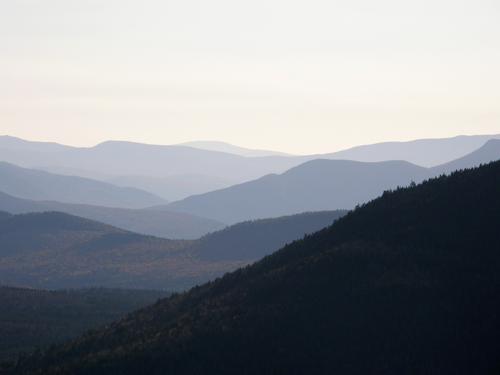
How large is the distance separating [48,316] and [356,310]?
274ft

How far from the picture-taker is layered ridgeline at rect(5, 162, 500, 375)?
98.2m

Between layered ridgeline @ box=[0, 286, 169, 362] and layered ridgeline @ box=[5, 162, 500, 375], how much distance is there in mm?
20070

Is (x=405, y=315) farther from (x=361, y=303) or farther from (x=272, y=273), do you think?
(x=272, y=273)

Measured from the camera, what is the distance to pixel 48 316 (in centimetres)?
17350

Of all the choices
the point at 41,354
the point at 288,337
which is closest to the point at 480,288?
the point at 288,337

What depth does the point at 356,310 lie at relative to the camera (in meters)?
108

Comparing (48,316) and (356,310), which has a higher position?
(356,310)

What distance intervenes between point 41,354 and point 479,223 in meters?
62.1

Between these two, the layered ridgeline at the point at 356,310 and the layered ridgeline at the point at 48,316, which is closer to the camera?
the layered ridgeline at the point at 356,310

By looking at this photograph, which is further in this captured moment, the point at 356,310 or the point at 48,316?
the point at 48,316

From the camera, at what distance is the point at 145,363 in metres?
104

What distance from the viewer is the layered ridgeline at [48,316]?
492ft

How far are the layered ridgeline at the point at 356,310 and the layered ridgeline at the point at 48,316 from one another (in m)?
20.1

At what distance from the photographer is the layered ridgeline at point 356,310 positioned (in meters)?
98.2
